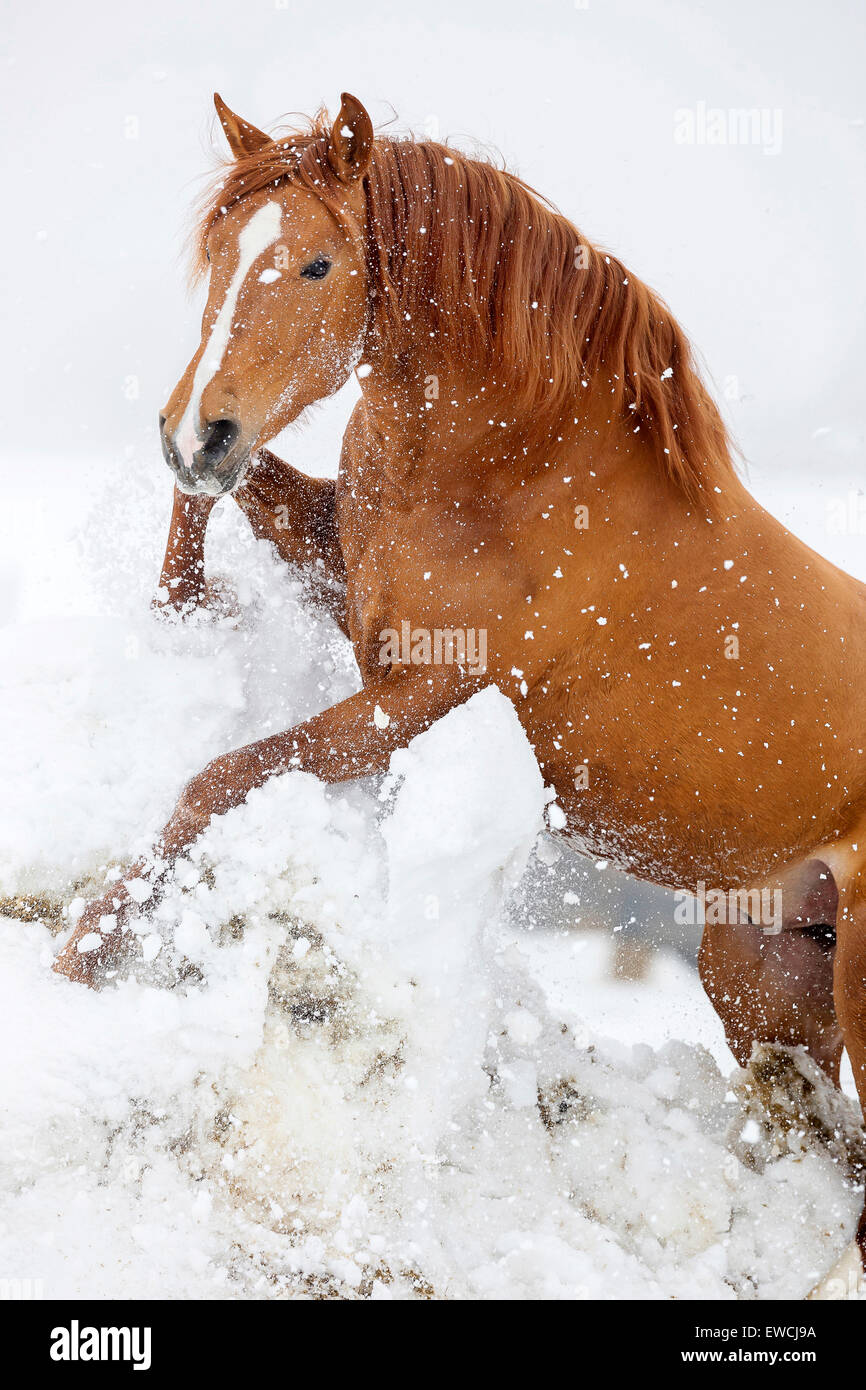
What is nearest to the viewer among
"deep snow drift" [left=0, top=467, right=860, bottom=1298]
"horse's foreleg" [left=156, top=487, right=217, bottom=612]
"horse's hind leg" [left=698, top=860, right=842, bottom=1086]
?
"deep snow drift" [left=0, top=467, right=860, bottom=1298]

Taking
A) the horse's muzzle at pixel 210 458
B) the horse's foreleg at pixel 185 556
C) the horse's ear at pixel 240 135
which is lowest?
the horse's muzzle at pixel 210 458

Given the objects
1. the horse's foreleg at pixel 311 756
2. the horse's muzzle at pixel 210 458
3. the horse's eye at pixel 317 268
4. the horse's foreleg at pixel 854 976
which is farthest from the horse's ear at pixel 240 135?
the horse's foreleg at pixel 854 976

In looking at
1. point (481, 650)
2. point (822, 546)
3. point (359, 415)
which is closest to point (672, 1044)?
point (481, 650)

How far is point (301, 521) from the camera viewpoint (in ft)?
8.04

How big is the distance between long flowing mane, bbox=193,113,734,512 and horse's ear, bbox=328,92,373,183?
0.03 m

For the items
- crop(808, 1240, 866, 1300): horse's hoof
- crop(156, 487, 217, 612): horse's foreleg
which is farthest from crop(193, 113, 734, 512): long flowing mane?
crop(808, 1240, 866, 1300): horse's hoof

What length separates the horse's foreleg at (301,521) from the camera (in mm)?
2408

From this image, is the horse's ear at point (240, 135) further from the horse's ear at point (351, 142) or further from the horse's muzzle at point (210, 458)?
the horse's muzzle at point (210, 458)

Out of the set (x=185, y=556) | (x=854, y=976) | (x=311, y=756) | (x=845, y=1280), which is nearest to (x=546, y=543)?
(x=311, y=756)

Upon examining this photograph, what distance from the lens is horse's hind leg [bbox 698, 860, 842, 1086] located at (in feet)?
8.29

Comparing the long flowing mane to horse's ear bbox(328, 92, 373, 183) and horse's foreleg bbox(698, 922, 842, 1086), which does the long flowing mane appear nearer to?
horse's ear bbox(328, 92, 373, 183)

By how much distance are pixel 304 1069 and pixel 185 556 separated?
1212 mm
